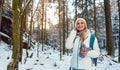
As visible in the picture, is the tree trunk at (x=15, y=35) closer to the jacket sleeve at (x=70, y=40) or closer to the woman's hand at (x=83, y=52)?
the jacket sleeve at (x=70, y=40)

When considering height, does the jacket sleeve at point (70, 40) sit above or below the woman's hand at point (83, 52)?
above

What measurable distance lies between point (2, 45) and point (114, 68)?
9661mm

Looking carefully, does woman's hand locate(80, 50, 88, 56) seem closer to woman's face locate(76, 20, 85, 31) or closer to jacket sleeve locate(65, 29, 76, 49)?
jacket sleeve locate(65, 29, 76, 49)

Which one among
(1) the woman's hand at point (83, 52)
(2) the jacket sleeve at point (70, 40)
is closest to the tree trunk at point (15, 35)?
(2) the jacket sleeve at point (70, 40)

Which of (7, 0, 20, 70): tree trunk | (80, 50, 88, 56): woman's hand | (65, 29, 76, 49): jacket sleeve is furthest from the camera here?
(7, 0, 20, 70): tree trunk

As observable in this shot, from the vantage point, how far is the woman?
5273 mm

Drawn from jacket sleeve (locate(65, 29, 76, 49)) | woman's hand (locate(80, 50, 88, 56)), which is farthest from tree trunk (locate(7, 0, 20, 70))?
woman's hand (locate(80, 50, 88, 56))

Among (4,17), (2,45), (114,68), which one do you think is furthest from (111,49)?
(4,17)

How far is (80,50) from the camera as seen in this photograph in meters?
5.30

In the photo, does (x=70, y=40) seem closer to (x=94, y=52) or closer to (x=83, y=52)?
(x=83, y=52)

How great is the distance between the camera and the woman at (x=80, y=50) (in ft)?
17.3

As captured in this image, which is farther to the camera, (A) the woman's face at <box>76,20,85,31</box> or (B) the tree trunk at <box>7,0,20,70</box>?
(B) the tree trunk at <box>7,0,20,70</box>

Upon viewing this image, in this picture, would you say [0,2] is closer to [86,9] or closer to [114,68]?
[114,68]

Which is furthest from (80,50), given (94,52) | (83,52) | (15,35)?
(15,35)
